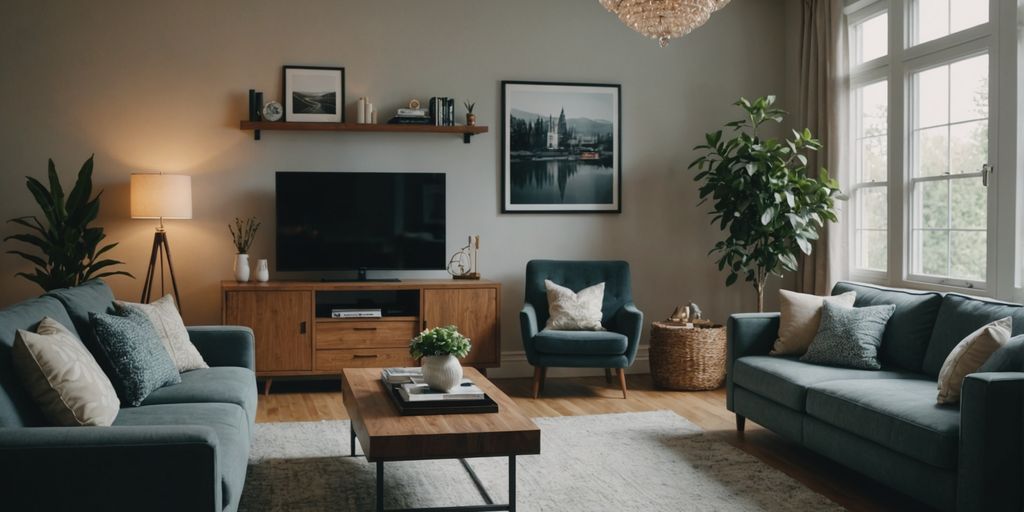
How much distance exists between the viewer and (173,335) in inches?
156

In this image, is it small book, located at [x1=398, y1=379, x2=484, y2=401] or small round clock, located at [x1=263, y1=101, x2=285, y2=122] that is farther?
small round clock, located at [x1=263, y1=101, x2=285, y2=122]

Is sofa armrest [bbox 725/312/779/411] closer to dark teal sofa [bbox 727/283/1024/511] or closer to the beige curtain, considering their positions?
dark teal sofa [bbox 727/283/1024/511]

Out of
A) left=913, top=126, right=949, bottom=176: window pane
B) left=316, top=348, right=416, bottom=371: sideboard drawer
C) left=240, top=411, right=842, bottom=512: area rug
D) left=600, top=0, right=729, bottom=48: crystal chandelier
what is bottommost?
left=240, top=411, right=842, bottom=512: area rug

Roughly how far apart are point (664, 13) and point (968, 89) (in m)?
2.21

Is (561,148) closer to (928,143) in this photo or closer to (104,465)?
(928,143)

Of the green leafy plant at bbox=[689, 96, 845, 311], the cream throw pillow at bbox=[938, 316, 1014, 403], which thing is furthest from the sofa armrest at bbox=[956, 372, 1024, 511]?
the green leafy plant at bbox=[689, 96, 845, 311]

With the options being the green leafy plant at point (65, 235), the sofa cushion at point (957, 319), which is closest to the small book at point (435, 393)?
the sofa cushion at point (957, 319)

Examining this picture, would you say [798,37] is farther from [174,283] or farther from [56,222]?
[56,222]

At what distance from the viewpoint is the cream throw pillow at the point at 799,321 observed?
4527mm

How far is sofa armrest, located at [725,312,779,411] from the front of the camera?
183 inches

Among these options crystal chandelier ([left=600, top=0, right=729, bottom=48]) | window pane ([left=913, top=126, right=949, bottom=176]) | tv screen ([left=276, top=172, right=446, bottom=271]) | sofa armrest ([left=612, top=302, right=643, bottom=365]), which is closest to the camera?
crystal chandelier ([left=600, top=0, right=729, bottom=48])

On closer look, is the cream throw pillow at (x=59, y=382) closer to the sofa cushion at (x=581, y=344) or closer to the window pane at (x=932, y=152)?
the sofa cushion at (x=581, y=344)

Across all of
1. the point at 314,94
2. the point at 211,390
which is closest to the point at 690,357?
the point at 314,94

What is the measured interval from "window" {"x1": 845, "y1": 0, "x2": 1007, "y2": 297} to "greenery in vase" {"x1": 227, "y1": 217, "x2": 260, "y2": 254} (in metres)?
3.99
